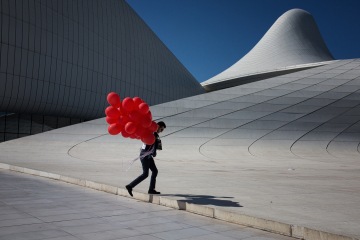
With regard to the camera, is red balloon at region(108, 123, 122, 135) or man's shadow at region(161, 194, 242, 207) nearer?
man's shadow at region(161, 194, 242, 207)

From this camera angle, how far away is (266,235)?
3932 mm

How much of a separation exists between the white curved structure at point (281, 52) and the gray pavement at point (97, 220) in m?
38.9

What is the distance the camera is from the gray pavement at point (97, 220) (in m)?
3.85

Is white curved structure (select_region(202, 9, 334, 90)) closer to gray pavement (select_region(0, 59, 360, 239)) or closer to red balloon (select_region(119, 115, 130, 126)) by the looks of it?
gray pavement (select_region(0, 59, 360, 239))

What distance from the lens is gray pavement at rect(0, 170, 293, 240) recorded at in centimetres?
385

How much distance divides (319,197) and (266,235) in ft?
7.89

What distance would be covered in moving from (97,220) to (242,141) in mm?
13508

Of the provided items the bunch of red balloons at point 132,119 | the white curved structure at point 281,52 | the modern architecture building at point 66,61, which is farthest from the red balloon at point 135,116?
the white curved structure at point 281,52

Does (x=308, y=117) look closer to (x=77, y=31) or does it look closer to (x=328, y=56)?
(x=77, y=31)

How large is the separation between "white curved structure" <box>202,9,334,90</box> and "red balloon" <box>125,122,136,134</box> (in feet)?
126

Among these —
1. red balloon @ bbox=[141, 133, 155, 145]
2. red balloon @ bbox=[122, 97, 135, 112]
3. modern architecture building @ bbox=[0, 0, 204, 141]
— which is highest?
modern architecture building @ bbox=[0, 0, 204, 141]

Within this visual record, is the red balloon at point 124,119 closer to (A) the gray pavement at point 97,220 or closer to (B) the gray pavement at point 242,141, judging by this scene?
(A) the gray pavement at point 97,220

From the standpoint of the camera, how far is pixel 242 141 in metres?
17.4

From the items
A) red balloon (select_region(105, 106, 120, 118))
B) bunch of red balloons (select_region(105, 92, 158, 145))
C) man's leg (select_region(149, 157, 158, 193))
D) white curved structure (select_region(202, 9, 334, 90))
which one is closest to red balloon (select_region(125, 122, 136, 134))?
bunch of red balloons (select_region(105, 92, 158, 145))
